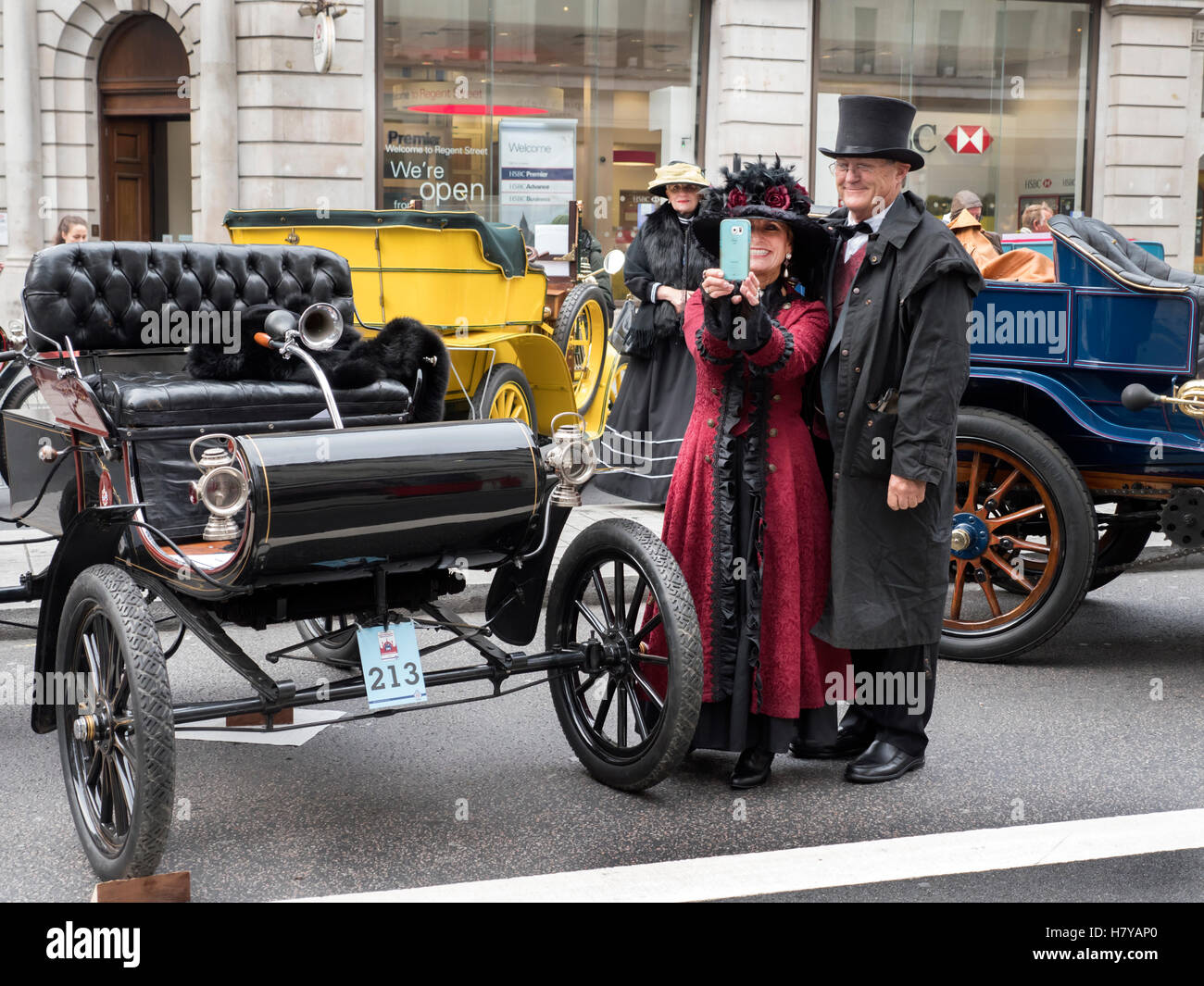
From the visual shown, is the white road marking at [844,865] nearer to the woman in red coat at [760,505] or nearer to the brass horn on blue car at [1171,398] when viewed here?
the woman in red coat at [760,505]

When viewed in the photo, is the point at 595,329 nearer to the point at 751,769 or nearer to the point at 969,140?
the point at 751,769

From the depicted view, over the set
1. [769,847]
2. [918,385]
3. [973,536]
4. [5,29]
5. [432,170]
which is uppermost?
[5,29]

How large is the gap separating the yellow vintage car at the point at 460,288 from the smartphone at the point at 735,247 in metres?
4.33

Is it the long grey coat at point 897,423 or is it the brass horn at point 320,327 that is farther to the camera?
the brass horn at point 320,327

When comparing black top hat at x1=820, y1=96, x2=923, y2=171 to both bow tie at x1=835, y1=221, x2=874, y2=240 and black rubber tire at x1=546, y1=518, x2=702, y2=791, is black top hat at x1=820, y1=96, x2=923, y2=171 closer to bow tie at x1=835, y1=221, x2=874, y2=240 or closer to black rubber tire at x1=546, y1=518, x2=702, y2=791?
bow tie at x1=835, y1=221, x2=874, y2=240

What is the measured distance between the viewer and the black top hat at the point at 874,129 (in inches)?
163

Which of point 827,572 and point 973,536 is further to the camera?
point 973,536

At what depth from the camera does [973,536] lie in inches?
227

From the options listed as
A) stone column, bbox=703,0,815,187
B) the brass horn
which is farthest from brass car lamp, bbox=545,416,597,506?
stone column, bbox=703,0,815,187

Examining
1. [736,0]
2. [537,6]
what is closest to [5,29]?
[537,6]

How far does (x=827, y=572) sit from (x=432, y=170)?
43.6 feet

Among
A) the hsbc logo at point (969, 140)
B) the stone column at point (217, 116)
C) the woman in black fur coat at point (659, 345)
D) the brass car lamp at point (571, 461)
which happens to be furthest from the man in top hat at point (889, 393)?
the hsbc logo at point (969, 140)

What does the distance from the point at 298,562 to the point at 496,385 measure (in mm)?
5569
